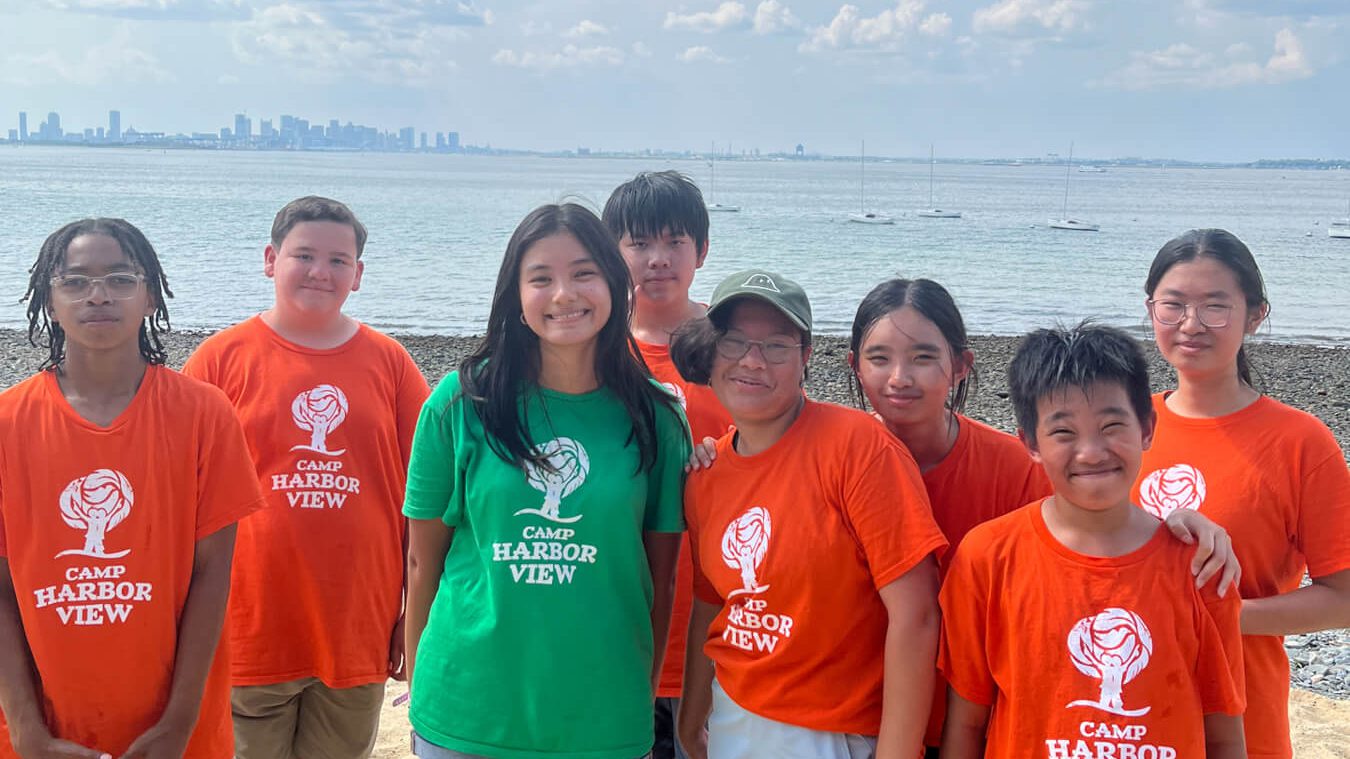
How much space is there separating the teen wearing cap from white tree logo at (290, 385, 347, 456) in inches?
54.6

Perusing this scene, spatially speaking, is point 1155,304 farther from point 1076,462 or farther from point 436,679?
point 436,679

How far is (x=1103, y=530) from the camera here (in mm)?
2566

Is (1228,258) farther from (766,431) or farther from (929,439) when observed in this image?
(766,431)

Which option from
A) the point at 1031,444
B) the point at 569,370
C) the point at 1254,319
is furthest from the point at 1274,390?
the point at 569,370

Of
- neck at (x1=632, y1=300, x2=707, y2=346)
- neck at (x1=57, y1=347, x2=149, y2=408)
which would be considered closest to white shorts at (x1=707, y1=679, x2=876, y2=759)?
neck at (x1=632, y1=300, x2=707, y2=346)

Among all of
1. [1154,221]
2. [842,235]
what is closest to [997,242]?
[842,235]

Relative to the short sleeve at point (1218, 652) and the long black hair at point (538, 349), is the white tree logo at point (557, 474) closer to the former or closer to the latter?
the long black hair at point (538, 349)

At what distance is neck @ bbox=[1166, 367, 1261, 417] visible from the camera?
3.05 metres

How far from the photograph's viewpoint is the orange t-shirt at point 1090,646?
2.44 metres

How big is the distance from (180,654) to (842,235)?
55.4 meters

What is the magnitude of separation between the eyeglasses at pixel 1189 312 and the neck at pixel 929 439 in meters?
0.70

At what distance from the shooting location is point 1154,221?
74375 millimetres

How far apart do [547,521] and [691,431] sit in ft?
2.46

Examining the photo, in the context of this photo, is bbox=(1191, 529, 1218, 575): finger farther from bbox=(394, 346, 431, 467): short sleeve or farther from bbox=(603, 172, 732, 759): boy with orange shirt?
bbox=(394, 346, 431, 467): short sleeve
